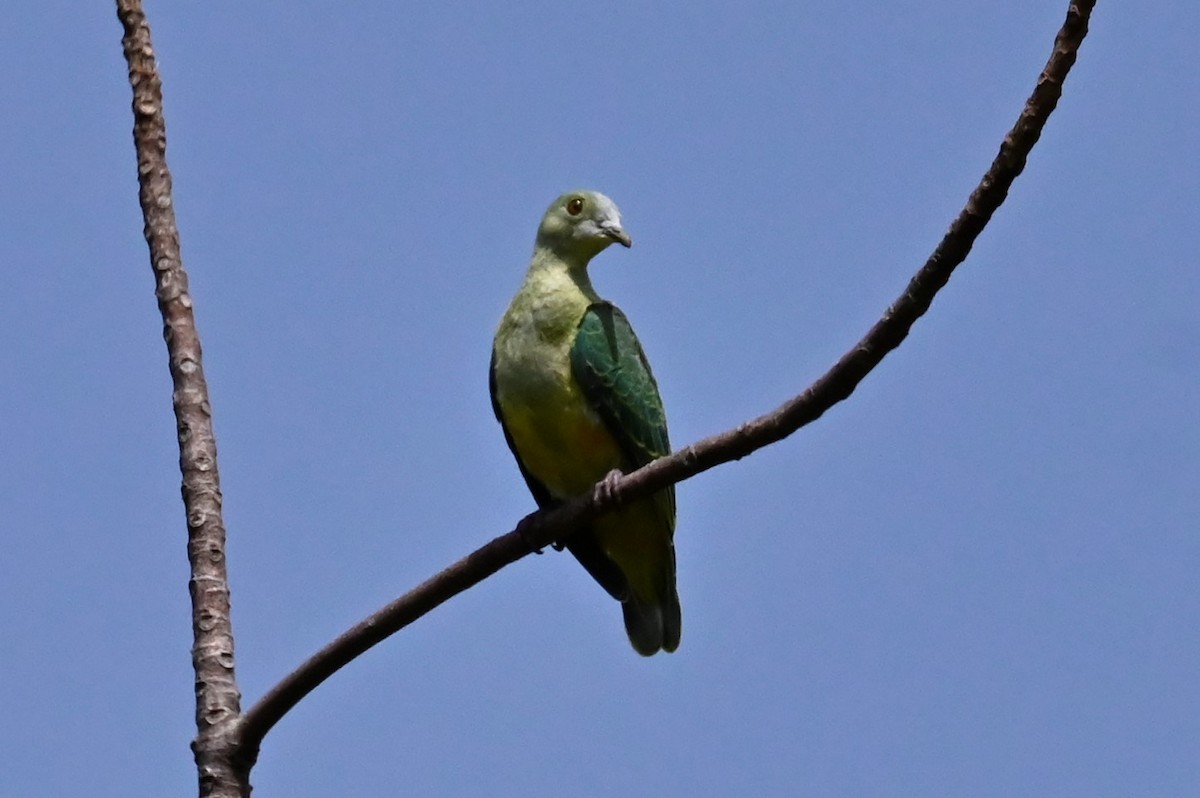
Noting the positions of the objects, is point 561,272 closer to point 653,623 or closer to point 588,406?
point 588,406

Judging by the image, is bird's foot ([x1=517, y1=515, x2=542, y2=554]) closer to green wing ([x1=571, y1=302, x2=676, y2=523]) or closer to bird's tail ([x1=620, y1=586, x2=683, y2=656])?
green wing ([x1=571, y1=302, x2=676, y2=523])

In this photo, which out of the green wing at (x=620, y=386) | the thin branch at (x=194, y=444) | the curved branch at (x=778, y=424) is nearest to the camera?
the curved branch at (x=778, y=424)

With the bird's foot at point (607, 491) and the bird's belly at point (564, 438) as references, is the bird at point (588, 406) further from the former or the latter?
the bird's foot at point (607, 491)

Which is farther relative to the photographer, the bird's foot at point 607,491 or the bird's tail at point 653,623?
the bird's tail at point 653,623

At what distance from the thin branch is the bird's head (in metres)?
2.12

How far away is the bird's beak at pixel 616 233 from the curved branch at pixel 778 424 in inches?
70.6

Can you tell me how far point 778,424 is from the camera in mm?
5109

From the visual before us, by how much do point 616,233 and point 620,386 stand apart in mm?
805

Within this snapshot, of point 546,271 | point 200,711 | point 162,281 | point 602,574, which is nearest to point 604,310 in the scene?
point 546,271

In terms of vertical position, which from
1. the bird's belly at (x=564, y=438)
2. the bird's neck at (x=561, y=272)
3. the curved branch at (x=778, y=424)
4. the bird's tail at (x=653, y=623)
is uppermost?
the bird's neck at (x=561, y=272)

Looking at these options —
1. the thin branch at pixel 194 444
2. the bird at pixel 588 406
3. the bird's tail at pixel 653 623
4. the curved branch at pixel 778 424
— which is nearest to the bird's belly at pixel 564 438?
the bird at pixel 588 406

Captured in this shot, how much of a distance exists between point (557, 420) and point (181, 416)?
72.1 inches

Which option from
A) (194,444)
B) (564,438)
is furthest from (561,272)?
(194,444)

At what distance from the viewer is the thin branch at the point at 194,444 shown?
5.45 metres
